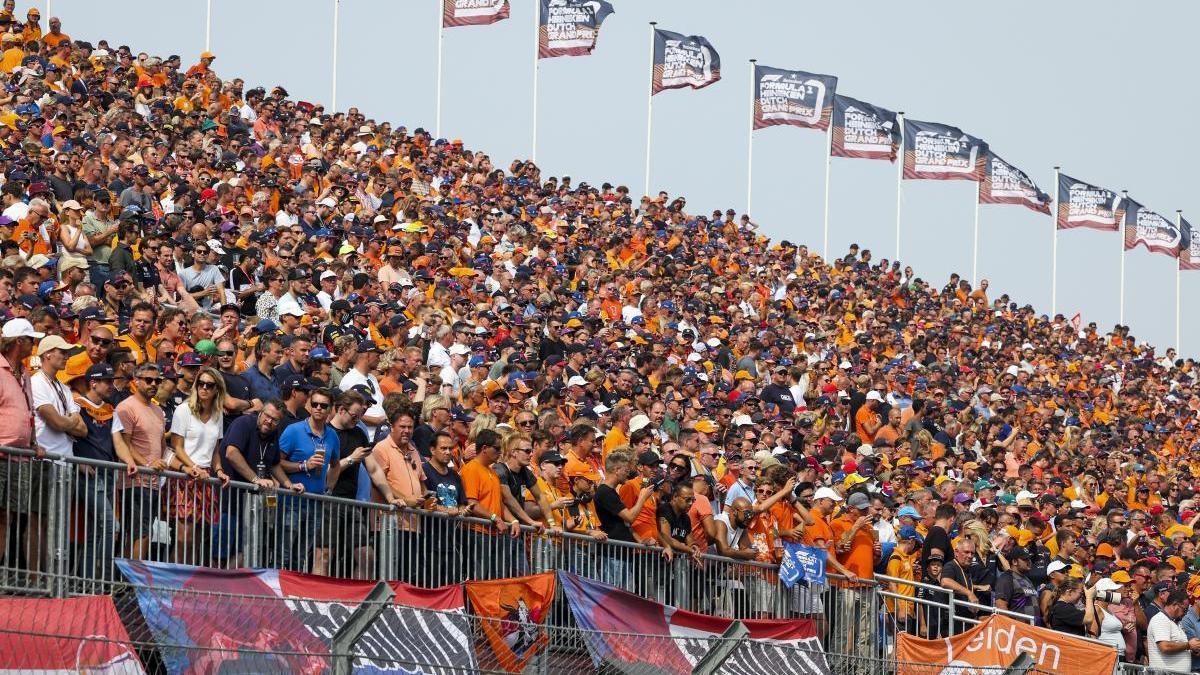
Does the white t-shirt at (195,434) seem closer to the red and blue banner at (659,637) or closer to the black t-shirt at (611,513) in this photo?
the red and blue banner at (659,637)

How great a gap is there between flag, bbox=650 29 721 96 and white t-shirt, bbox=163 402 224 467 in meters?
30.9

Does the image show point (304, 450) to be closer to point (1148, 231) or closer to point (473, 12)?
point (473, 12)

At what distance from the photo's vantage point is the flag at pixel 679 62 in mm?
42250

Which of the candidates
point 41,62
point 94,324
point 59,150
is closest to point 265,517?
point 94,324

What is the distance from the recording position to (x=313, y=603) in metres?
11.3

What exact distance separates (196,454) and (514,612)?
7.77 ft

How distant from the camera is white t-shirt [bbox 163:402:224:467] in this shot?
12016 millimetres

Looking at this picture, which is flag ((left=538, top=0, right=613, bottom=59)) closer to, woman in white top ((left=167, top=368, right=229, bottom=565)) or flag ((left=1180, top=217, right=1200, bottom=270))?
flag ((left=1180, top=217, right=1200, bottom=270))

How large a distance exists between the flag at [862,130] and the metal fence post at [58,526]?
113ft

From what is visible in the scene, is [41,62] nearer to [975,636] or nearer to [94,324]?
[94,324]

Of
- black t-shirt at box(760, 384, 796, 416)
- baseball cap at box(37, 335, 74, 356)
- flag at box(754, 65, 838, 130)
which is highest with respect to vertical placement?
flag at box(754, 65, 838, 130)

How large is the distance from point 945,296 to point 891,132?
5660 millimetres

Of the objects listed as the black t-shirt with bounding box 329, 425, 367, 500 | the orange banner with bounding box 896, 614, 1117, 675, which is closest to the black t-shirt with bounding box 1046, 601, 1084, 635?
the orange banner with bounding box 896, 614, 1117, 675

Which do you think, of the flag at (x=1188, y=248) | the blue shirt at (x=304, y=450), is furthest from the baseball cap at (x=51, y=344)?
the flag at (x=1188, y=248)
